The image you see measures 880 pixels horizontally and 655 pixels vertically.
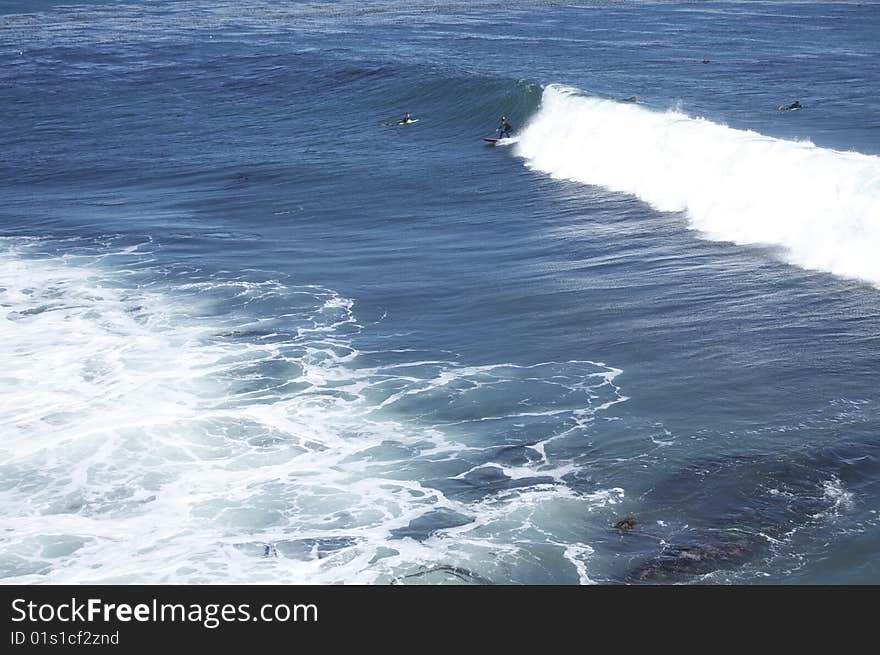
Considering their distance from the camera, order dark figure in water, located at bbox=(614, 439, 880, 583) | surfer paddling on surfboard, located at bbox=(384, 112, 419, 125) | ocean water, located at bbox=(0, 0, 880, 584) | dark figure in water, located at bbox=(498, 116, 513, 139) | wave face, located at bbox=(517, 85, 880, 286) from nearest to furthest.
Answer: dark figure in water, located at bbox=(614, 439, 880, 583)
ocean water, located at bbox=(0, 0, 880, 584)
wave face, located at bbox=(517, 85, 880, 286)
dark figure in water, located at bbox=(498, 116, 513, 139)
surfer paddling on surfboard, located at bbox=(384, 112, 419, 125)

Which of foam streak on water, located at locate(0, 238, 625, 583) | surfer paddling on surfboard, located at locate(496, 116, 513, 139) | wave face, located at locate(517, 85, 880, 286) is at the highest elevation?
surfer paddling on surfboard, located at locate(496, 116, 513, 139)

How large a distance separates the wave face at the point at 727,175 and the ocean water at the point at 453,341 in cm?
12

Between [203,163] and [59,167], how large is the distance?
607 cm

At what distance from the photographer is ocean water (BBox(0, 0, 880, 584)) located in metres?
15.6

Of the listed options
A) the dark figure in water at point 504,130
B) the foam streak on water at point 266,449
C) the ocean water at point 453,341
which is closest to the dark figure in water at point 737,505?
the ocean water at point 453,341

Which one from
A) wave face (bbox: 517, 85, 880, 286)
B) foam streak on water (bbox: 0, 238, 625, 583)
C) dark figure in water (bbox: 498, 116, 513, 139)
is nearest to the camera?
foam streak on water (bbox: 0, 238, 625, 583)

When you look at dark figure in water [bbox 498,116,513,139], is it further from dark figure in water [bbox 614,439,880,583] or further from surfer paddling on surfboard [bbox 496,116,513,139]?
dark figure in water [bbox 614,439,880,583]

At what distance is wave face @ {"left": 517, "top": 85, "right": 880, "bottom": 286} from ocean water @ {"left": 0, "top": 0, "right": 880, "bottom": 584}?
4.9 inches

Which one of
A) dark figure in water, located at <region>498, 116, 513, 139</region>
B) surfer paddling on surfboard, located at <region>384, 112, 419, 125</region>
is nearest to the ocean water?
surfer paddling on surfboard, located at <region>384, 112, 419, 125</region>

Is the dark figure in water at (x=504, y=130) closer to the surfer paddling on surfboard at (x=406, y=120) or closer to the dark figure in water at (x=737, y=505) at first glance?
the surfer paddling on surfboard at (x=406, y=120)

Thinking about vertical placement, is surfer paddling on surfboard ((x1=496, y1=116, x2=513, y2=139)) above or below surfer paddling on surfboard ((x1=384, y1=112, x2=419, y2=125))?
below

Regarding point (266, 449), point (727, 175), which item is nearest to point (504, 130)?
point (727, 175)
